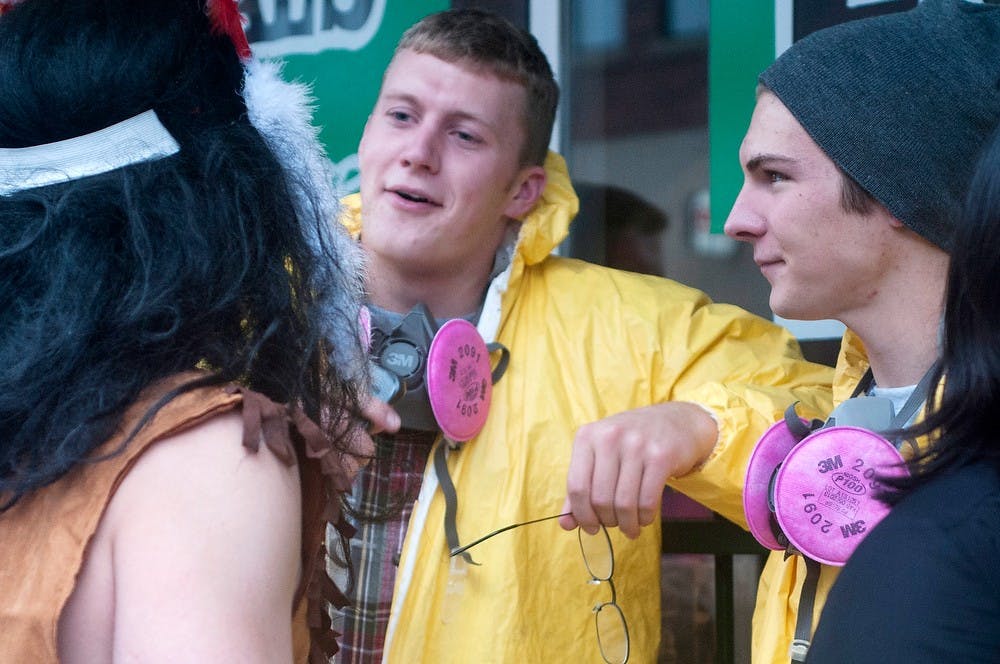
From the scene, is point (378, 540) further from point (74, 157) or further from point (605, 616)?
point (74, 157)

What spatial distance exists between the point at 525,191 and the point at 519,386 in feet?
1.61

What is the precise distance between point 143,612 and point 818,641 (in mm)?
486

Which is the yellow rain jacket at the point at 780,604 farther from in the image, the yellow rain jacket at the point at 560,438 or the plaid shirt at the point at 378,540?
the plaid shirt at the point at 378,540

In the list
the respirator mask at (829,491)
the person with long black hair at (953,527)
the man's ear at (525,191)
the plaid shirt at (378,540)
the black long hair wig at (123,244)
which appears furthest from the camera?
the man's ear at (525,191)

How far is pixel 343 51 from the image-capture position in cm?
281

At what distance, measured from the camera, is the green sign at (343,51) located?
2756 mm

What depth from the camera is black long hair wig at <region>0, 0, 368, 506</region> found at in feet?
2.87

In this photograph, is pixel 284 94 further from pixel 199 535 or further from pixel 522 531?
pixel 522 531

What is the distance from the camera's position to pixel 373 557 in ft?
6.44

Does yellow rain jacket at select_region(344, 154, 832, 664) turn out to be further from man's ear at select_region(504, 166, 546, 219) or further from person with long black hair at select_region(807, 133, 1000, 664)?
person with long black hair at select_region(807, 133, 1000, 664)

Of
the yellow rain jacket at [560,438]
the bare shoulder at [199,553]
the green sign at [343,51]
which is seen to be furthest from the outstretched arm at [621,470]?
the green sign at [343,51]

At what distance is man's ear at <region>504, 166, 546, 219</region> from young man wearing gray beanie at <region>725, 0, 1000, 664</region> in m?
0.73

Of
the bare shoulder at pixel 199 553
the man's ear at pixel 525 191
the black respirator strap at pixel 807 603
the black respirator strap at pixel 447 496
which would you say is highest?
the bare shoulder at pixel 199 553

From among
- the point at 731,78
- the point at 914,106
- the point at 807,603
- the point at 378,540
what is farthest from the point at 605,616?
the point at 731,78
